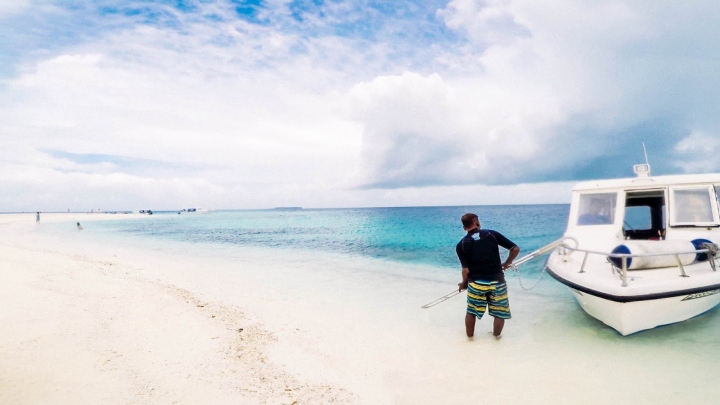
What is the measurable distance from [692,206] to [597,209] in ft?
5.99

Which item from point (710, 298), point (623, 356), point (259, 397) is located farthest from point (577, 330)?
point (259, 397)

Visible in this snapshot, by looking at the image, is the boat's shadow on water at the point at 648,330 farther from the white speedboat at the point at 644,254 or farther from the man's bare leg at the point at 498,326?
the man's bare leg at the point at 498,326

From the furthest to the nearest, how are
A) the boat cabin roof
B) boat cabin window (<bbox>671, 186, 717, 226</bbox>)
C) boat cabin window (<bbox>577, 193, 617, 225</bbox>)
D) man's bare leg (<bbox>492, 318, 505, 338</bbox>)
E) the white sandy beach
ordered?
boat cabin window (<bbox>577, 193, 617, 225</bbox>) < the boat cabin roof < boat cabin window (<bbox>671, 186, 717, 226</bbox>) < man's bare leg (<bbox>492, 318, 505, 338</bbox>) < the white sandy beach

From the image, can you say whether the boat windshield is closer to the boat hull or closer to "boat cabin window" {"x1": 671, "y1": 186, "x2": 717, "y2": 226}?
"boat cabin window" {"x1": 671, "y1": 186, "x2": 717, "y2": 226}

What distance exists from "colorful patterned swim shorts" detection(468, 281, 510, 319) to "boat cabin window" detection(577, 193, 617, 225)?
14.0 ft

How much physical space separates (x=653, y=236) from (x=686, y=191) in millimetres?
1840

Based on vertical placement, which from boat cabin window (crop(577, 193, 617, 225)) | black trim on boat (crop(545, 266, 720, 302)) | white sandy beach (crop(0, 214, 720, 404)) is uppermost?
boat cabin window (crop(577, 193, 617, 225))

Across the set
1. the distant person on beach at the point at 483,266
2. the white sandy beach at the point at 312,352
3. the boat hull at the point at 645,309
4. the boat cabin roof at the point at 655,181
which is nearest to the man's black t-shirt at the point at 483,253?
the distant person on beach at the point at 483,266

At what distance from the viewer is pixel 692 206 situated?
8438 mm

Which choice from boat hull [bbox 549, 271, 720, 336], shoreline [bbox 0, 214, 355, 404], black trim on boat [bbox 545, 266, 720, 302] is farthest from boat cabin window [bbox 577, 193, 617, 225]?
shoreline [bbox 0, 214, 355, 404]

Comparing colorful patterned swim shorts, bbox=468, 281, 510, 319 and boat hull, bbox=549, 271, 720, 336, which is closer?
boat hull, bbox=549, 271, 720, 336

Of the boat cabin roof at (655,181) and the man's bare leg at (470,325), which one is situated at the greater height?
the boat cabin roof at (655,181)

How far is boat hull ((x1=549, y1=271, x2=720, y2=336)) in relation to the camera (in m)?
6.17

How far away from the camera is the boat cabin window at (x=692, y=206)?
828 cm
